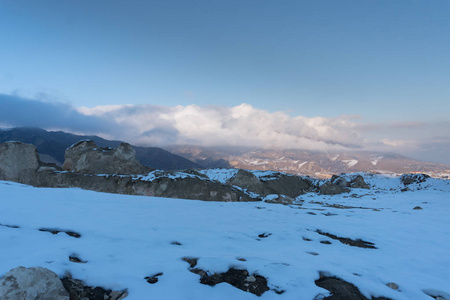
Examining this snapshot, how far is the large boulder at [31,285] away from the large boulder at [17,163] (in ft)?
139

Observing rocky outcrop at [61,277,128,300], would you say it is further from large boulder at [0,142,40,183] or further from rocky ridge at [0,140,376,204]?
large boulder at [0,142,40,183]

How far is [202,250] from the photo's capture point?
543cm

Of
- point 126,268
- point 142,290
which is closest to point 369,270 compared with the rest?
point 142,290

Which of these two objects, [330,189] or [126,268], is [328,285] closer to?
[126,268]

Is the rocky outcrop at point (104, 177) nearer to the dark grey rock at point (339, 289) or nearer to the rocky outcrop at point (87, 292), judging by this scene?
the rocky outcrop at point (87, 292)

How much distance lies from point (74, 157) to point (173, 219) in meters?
38.7

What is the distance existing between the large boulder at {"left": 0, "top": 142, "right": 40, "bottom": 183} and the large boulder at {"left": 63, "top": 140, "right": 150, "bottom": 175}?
4.80 meters

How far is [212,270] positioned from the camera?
4.33 m

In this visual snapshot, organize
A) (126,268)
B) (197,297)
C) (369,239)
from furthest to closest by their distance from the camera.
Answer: (369,239) < (126,268) < (197,297)

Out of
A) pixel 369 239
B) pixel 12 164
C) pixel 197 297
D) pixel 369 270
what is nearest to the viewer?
pixel 197 297

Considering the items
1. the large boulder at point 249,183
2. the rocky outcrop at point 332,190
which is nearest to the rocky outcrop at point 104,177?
the large boulder at point 249,183

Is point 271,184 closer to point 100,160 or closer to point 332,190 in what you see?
point 332,190

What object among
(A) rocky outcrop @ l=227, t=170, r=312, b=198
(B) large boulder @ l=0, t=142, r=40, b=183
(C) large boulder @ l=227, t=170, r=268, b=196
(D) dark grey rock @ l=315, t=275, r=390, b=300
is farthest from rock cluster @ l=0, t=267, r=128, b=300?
(C) large boulder @ l=227, t=170, r=268, b=196

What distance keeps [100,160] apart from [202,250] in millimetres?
37616
